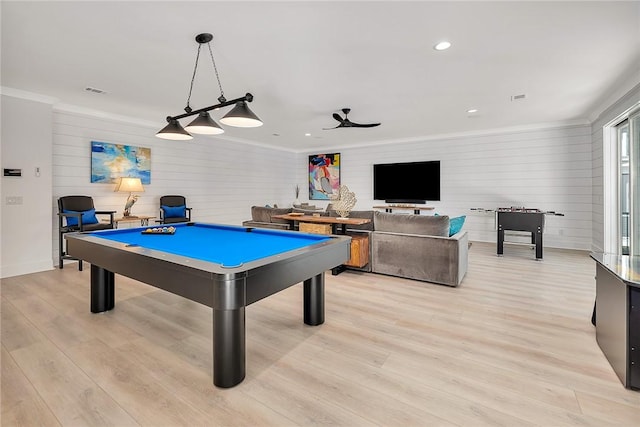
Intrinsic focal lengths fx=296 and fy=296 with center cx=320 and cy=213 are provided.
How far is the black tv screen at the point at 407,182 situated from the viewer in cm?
739

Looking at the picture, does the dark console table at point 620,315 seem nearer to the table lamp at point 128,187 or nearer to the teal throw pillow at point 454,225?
the teal throw pillow at point 454,225

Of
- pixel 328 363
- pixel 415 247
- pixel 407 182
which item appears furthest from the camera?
pixel 407 182

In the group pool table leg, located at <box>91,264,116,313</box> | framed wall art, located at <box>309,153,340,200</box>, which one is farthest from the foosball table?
pool table leg, located at <box>91,264,116,313</box>

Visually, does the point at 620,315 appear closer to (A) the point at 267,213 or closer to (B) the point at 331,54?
(B) the point at 331,54

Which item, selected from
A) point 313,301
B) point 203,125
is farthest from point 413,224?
point 203,125

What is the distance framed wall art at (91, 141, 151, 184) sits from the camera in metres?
5.11

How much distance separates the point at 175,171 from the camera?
6328 mm

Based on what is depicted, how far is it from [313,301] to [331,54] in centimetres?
247

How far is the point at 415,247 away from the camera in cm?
381

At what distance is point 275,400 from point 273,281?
0.64 meters

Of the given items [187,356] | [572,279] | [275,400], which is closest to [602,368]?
[275,400]

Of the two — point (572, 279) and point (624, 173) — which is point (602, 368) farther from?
point (624, 173)

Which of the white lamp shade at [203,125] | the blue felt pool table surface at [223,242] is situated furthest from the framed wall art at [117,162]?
the white lamp shade at [203,125]

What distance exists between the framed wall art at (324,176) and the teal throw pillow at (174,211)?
4226mm
